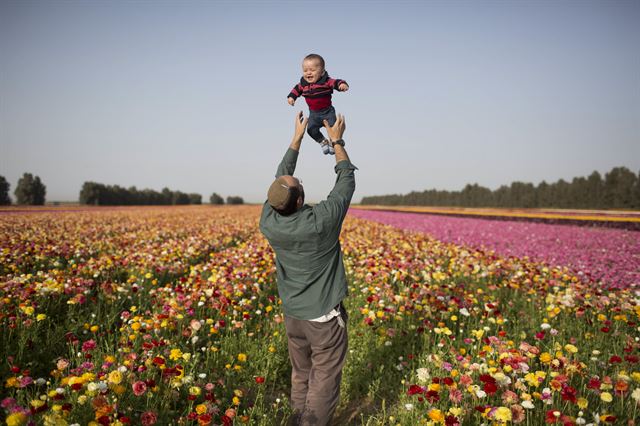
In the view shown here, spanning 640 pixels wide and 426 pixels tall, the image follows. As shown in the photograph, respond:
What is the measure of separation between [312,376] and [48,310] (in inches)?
153

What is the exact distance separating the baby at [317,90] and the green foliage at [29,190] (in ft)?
318

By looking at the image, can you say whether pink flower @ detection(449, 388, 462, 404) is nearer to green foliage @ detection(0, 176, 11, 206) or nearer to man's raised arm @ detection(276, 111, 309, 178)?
man's raised arm @ detection(276, 111, 309, 178)

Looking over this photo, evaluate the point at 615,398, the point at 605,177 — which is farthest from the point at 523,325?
the point at 605,177

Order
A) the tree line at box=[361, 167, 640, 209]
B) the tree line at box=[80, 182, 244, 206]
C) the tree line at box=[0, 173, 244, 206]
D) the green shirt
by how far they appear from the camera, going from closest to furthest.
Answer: the green shirt
the tree line at box=[361, 167, 640, 209]
the tree line at box=[0, 173, 244, 206]
the tree line at box=[80, 182, 244, 206]

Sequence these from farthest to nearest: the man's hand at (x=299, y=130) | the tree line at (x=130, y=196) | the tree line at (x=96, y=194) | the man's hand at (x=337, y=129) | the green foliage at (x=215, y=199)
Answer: the green foliage at (x=215, y=199)
the tree line at (x=130, y=196)
the tree line at (x=96, y=194)
the man's hand at (x=299, y=130)
the man's hand at (x=337, y=129)


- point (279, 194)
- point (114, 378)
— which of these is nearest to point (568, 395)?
point (279, 194)

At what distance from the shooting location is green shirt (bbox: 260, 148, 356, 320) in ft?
8.32

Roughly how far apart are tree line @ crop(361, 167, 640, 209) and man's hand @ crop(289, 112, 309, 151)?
71140mm

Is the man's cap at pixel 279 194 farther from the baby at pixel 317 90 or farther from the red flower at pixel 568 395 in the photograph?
the red flower at pixel 568 395

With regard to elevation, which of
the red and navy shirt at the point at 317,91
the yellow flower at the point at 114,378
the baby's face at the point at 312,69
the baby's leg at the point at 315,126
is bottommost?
the yellow flower at the point at 114,378

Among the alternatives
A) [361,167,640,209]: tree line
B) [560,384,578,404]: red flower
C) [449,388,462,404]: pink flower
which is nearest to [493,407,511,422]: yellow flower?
[449,388,462,404]: pink flower

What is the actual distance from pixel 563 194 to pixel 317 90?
78237mm

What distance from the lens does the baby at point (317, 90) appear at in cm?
323

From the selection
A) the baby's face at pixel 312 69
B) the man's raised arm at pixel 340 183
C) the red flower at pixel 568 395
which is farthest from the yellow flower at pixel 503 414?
the baby's face at pixel 312 69
